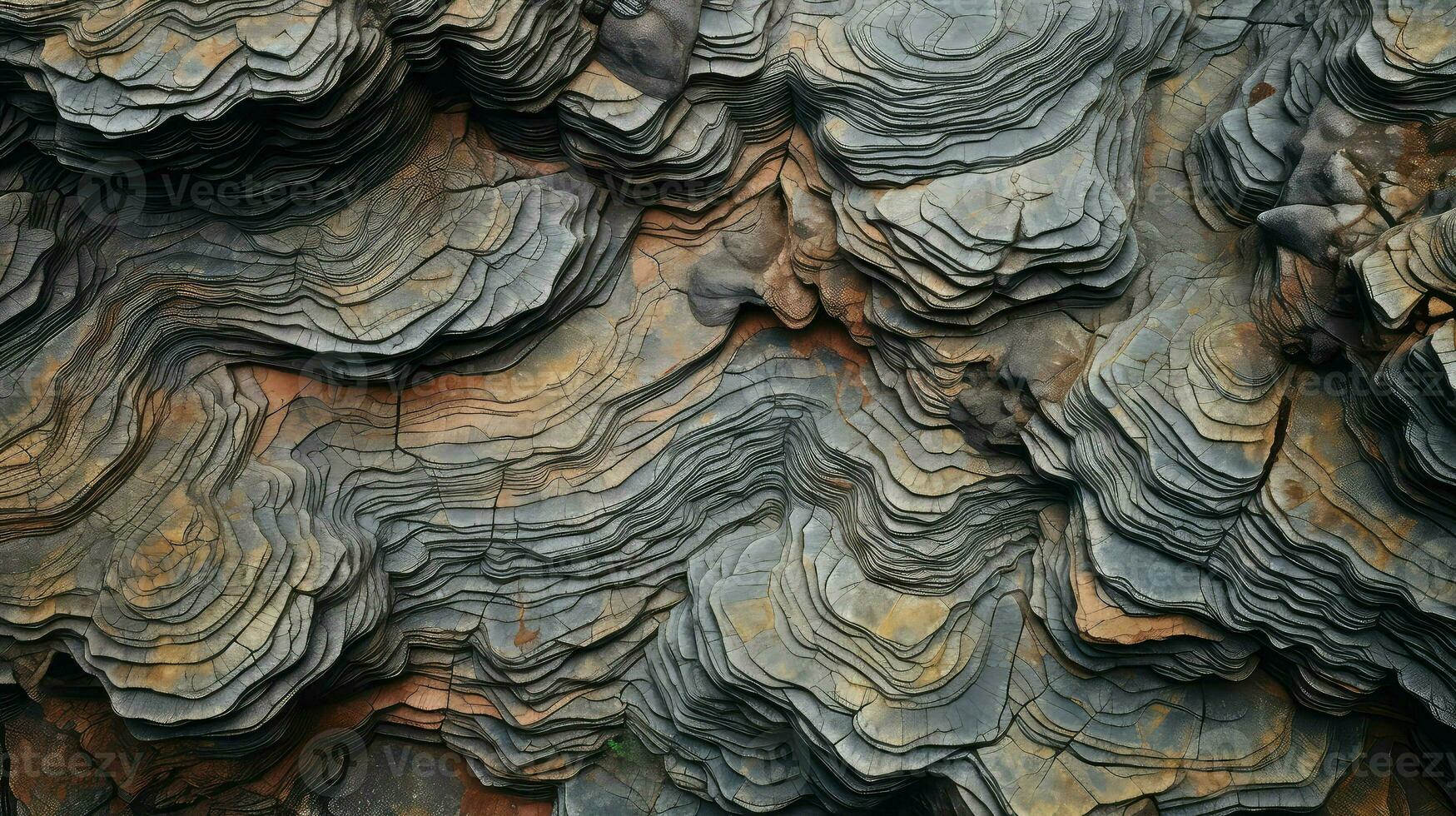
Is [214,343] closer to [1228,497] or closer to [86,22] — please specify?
[86,22]

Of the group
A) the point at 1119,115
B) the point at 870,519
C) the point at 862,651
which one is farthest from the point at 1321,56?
the point at 862,651

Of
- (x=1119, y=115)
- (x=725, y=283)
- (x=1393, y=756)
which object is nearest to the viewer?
(x=1393, y=756)

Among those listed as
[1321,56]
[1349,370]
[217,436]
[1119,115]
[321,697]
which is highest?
[1321,56]

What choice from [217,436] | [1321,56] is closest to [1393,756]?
[1321,56]

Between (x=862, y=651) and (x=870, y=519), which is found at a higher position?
A: (x=870, y=519)

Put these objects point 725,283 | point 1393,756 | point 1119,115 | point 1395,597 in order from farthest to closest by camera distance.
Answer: point 725,283
point 1119,115
point 1393,756
point 1395,597

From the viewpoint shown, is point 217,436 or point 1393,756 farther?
point 217,436
